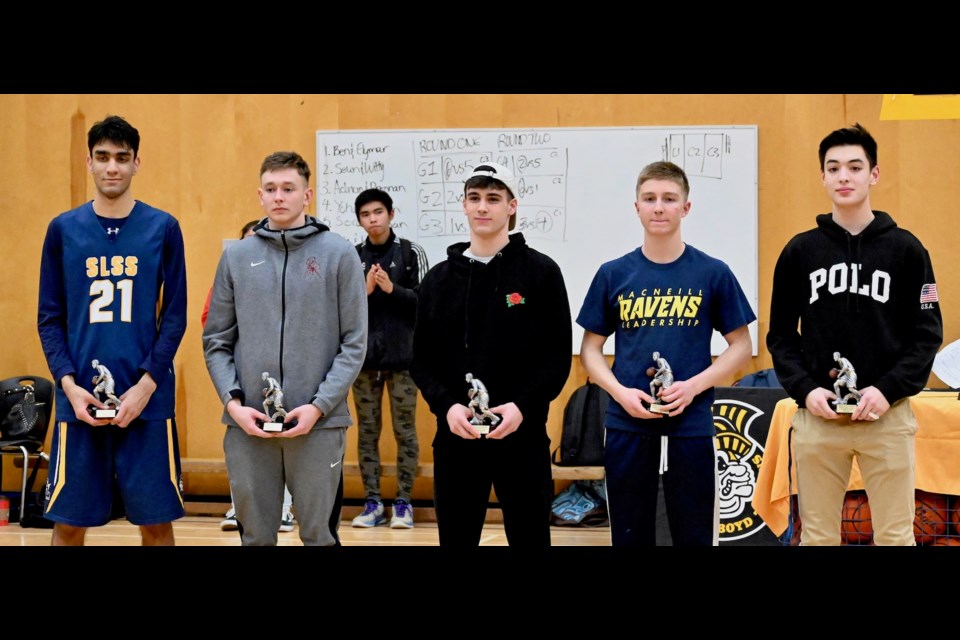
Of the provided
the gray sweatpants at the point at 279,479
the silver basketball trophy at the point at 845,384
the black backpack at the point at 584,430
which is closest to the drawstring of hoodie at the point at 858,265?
the silver basketball trophy at the point at 845,384

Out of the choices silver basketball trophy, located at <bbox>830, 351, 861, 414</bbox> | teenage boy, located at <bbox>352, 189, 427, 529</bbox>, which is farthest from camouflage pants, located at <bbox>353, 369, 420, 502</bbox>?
silver basketball trophy, located at <bbox>830, 351, 861, 414</bbox>

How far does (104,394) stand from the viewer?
12.2 ft

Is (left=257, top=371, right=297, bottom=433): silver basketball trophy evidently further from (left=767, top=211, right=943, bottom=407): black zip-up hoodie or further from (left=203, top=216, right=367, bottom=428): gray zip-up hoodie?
(left=767, top=211, right=943, bottom=407): black zip-up hoodie

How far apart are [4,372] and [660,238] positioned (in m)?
5.94

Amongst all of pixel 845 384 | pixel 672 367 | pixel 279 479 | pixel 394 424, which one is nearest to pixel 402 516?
pixel 394 424

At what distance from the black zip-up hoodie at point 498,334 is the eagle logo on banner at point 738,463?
257 centimetres

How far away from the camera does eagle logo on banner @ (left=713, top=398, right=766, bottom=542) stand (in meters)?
5.87

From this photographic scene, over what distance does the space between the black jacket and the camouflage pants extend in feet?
0.41

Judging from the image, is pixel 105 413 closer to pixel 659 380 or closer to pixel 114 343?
pixel 114 343

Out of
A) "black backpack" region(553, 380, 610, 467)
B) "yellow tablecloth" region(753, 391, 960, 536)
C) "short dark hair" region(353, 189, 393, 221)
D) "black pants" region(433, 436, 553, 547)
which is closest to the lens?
"black pants" region(433, 436, 553, 547)

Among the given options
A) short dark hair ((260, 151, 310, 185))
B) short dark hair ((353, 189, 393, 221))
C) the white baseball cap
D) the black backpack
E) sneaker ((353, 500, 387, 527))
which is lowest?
sneaker ((353, 500, 387, 527))
